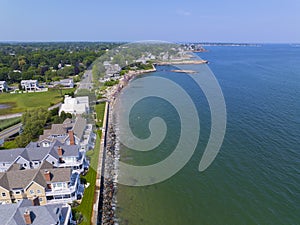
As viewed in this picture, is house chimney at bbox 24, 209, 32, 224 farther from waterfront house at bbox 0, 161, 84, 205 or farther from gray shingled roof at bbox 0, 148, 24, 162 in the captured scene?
gray shingled roof at bbox 0, 148, 24, 162

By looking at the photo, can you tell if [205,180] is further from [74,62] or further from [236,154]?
[74,62]

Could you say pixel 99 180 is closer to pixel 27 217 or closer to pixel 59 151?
pixel 59 151

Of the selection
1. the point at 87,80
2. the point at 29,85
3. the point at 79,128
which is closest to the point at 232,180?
the point at 79,128

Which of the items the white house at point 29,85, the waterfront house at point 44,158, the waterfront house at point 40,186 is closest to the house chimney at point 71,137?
the waterfront house at point 44,158

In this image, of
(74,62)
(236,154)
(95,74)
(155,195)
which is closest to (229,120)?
(236,154)

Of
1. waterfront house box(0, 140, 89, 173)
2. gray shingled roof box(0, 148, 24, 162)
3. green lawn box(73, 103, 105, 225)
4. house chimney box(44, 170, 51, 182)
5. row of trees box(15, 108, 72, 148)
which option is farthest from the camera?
row of trees box(15, 108, 72, 148)

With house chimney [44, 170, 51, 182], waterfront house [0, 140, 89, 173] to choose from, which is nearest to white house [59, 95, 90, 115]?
waterfront house [0, 140, 89, 173]

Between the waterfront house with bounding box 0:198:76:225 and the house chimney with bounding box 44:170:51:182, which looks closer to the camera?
the waterfront house with bounding box 0:198:76:225
